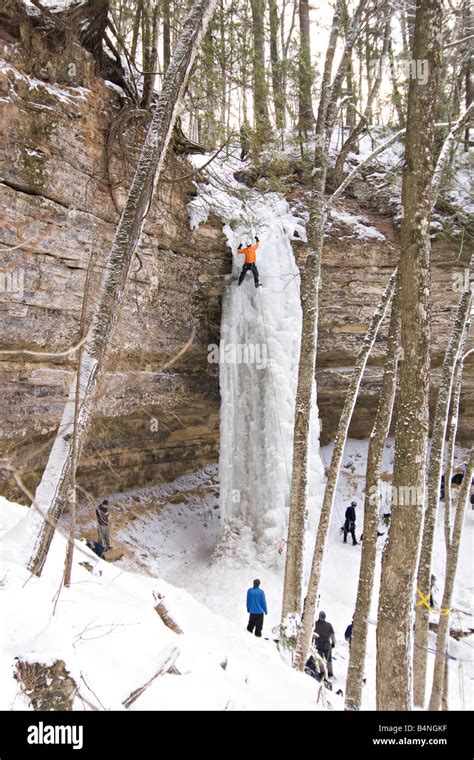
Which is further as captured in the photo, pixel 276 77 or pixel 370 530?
pixel 276 77

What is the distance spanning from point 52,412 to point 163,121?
6.02 m

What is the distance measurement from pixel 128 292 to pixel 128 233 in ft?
17.4

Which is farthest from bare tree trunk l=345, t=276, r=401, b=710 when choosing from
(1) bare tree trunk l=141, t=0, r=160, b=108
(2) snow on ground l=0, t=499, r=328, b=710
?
(1) bare tree trunk l=141, t=0, r=160, b=108

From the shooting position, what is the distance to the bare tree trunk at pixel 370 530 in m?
6.29

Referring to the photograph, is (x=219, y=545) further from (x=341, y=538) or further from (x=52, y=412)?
(x=52, y=412)

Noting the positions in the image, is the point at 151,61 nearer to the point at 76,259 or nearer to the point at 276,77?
the point at 76,259

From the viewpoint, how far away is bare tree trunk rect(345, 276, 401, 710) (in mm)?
6293

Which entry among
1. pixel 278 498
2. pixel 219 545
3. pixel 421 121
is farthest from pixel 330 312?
pixel 421 121

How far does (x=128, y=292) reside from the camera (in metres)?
10.5

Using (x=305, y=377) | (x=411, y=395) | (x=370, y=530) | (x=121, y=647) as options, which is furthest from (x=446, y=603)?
(x=121, y=647)

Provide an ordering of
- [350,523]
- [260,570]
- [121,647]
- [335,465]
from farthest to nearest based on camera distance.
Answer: [350,523]
[260,570]
[335,465]
[121,647]

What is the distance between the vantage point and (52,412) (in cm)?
979

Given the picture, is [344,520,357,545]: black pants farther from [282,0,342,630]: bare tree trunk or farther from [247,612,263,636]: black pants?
[282,0,342,630]: bare tree trunk
